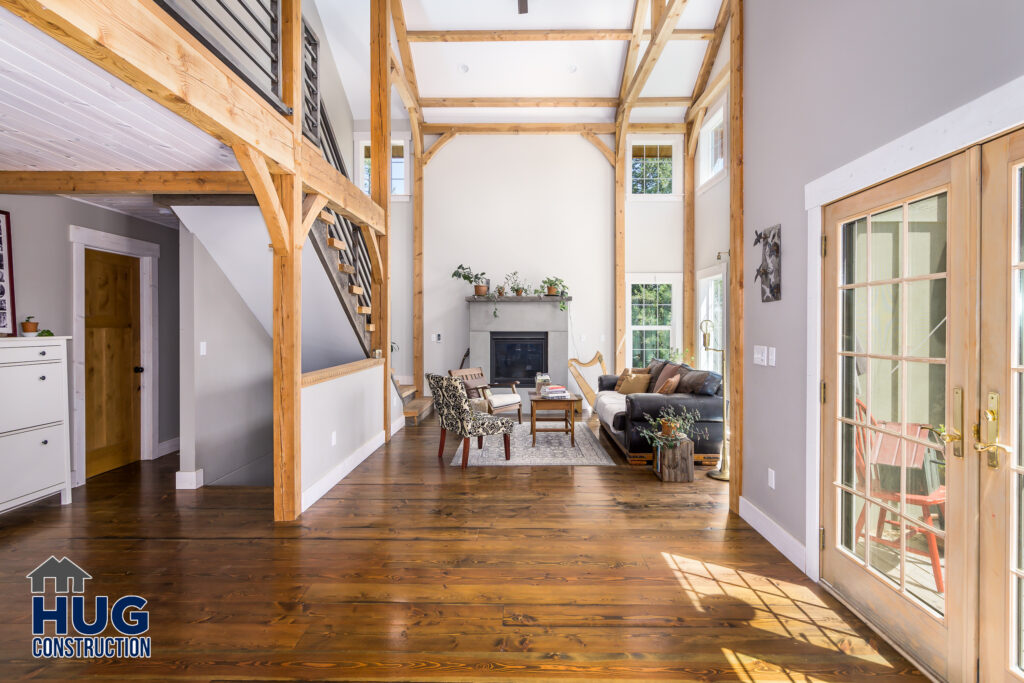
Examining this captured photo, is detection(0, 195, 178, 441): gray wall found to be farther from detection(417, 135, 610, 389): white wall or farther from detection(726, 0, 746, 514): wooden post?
detection(726, 0, 746, 514): wooden post

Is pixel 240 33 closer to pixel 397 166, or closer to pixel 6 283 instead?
pixel 6 283

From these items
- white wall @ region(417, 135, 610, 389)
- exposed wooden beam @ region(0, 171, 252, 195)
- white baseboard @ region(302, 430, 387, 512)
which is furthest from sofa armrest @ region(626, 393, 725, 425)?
exposed wooden beam @ region(0, 171, 252, 195)

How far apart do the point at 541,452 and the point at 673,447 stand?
4.68 ft

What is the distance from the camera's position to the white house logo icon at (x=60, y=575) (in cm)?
254

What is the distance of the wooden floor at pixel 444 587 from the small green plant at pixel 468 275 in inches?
170

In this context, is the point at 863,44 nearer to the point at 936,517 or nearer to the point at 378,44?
the point at 936,517

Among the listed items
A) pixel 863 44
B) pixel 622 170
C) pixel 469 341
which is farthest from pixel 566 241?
Result: pixel 863 44

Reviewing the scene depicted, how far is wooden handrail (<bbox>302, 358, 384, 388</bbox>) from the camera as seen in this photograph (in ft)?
12.3

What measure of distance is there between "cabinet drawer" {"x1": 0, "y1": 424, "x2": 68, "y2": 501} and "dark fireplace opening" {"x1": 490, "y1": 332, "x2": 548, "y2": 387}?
5.21 metres

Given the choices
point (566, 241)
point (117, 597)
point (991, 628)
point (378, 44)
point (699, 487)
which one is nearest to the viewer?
point (991, 628)

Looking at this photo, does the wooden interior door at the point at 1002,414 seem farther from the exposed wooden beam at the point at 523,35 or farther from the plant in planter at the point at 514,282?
the plant in planter at the point at 514,282

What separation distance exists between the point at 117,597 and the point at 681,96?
328 inches

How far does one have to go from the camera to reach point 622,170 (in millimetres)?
7902

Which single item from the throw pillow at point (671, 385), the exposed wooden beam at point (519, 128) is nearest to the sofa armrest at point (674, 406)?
the throw pillow at point (671, 385)
